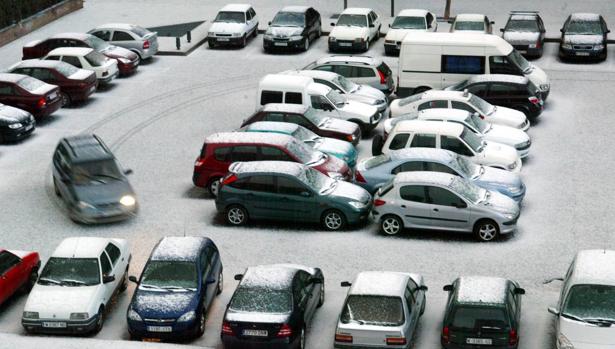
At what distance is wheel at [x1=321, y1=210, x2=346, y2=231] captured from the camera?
24.2 meters

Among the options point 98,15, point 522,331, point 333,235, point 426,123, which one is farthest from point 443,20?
point 522,331

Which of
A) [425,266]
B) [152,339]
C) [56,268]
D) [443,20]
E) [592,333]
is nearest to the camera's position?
[592,333]

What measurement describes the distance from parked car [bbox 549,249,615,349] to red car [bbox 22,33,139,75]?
2108 cm

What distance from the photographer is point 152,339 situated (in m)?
19.3

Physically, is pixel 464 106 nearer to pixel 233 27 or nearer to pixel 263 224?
pixel 263 224

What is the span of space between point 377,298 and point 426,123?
9.38 metres

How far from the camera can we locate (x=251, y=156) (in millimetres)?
26047

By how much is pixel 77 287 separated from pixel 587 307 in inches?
347

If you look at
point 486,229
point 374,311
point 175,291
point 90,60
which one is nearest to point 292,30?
point 90,60

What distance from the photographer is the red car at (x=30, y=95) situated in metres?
31.8

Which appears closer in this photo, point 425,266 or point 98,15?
point 425,266

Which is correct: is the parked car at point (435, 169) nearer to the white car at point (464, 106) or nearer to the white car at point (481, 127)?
the white car at point (481, 127)

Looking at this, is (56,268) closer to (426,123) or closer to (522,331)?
(522,331)

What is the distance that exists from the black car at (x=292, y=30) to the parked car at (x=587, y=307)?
21.4m
